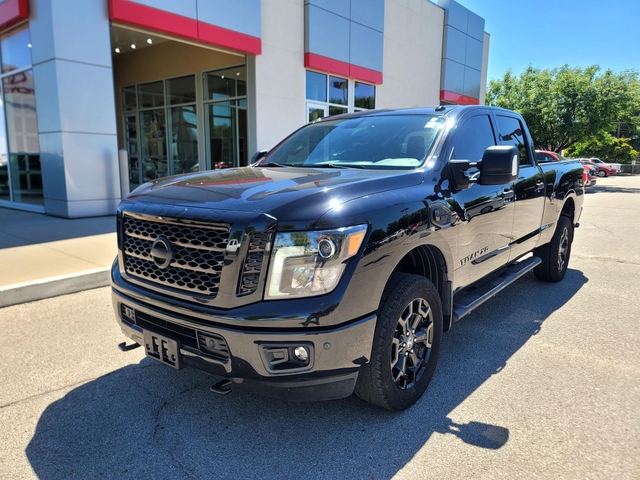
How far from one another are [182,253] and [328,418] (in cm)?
133

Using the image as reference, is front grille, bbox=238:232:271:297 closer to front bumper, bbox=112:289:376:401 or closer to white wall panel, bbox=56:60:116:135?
front bumper, bbox=112:289:376:401

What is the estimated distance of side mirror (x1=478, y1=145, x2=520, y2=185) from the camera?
315cm

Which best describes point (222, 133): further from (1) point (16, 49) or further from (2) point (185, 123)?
(1) point (16, 49)

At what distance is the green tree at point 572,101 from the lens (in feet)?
85.8

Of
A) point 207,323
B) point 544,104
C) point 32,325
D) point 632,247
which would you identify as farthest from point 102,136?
point 544,104

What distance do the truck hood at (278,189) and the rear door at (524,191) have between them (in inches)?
69.5

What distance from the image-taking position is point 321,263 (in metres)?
2.34

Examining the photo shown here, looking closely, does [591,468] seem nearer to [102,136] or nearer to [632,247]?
[632,247]

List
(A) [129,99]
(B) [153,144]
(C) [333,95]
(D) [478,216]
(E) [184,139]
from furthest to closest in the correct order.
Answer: (A) [129,99] < (B) [153,144] < (E) [184,139] < (C) [333,95] < (D) [478,216]

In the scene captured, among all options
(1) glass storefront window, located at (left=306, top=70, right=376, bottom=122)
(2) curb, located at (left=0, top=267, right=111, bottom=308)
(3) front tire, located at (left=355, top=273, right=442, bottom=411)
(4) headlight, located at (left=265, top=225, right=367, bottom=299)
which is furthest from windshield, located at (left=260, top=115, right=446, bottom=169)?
(1) glass storefront window, located at (left=306, top=70, right=376, bottom=122)

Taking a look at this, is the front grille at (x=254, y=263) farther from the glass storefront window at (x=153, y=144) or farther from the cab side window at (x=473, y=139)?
the glass storefront window at (x=153, y=144)

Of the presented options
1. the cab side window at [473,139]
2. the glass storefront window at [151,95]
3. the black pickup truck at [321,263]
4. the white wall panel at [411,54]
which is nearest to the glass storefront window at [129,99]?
the glass storefront window at [151,95]

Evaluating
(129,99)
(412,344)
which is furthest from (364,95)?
(412,344)

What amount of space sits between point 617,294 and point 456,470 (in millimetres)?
4224
